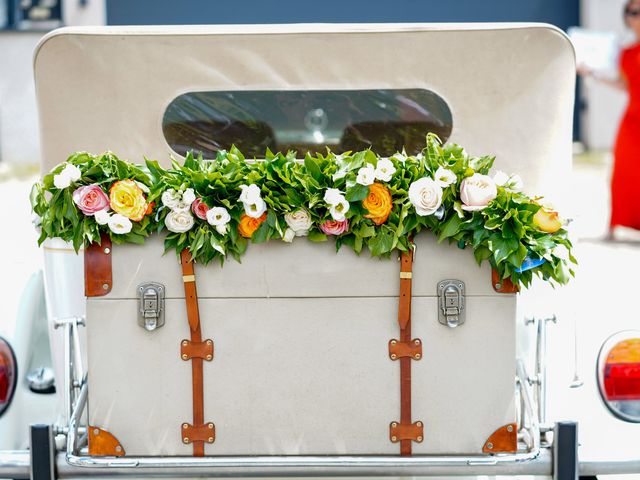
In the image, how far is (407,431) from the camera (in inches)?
97.7

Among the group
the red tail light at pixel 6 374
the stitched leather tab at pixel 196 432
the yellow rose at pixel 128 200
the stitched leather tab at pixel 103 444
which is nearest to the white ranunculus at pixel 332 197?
the yellow rose at pixel 128 200

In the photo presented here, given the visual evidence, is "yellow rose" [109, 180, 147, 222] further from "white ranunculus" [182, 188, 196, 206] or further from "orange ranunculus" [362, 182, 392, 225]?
"orange ranunculus" [362, 182, 392, 225]

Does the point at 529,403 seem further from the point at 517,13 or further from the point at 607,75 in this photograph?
the point at 517,13

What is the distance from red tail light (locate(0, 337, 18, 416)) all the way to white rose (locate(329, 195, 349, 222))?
47.8 inches

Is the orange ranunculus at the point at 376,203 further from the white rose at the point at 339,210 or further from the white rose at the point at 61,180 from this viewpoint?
the white rose at the point at 61,180

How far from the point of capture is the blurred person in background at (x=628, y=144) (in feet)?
Result: 24.7

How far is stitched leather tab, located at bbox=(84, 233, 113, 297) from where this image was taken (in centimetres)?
243

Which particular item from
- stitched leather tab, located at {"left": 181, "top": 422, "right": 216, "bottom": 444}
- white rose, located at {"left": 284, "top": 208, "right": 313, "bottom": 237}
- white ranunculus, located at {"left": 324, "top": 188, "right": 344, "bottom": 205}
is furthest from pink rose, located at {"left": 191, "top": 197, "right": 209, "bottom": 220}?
stitched leather tab, located at {"left": 181, "top": 422, "right": 216, "bottom": 444}

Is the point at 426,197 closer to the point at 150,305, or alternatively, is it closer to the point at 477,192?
the point at 477,192

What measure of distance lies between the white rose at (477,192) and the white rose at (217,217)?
618 mm

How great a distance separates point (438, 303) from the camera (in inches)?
96.2

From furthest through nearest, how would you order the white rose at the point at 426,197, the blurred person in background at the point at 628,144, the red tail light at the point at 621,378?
the blurred person in background at the point at 628,144 < the red tail light at the point at 621,378 < the white rose at the point at 426,197

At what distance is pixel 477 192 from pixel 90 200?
3.30 ft

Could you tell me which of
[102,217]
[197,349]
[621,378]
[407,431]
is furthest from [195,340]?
[621,378]
